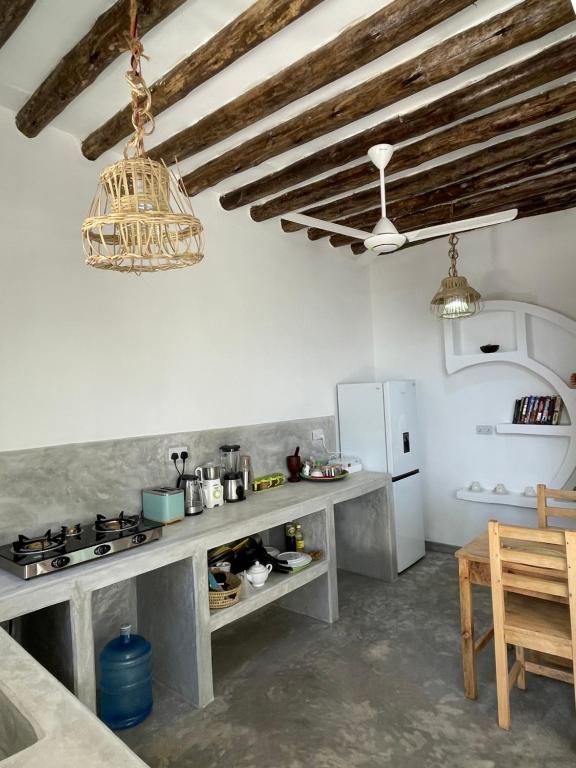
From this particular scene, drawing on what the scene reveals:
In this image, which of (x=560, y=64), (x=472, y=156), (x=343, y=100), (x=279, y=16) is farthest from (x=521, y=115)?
(x=279, y=16)

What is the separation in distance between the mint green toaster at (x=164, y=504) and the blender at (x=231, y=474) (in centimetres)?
48

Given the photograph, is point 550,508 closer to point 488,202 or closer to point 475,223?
point 475,223

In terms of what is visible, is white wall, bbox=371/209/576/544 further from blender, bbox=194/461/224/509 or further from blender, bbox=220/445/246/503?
blender, bbox=194/461/224/509

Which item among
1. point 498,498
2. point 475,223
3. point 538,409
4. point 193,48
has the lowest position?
point 498,498

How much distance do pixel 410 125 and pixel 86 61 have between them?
5.18ft

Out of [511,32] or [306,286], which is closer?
[511,32]

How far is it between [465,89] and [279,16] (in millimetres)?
1040

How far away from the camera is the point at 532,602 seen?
2.33 meters

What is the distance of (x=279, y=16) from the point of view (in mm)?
1781

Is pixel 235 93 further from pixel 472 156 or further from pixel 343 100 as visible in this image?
pixel 472 156

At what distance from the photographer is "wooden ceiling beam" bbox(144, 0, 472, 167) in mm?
1795

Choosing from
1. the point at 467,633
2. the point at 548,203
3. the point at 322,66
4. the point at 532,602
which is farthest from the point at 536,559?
the point at 548,203

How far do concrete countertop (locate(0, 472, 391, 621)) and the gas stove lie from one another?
3cm

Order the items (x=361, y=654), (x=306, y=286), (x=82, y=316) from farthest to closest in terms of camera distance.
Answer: (x=306, y=286)
(x=361, y=654)
(x=82, y=316)
